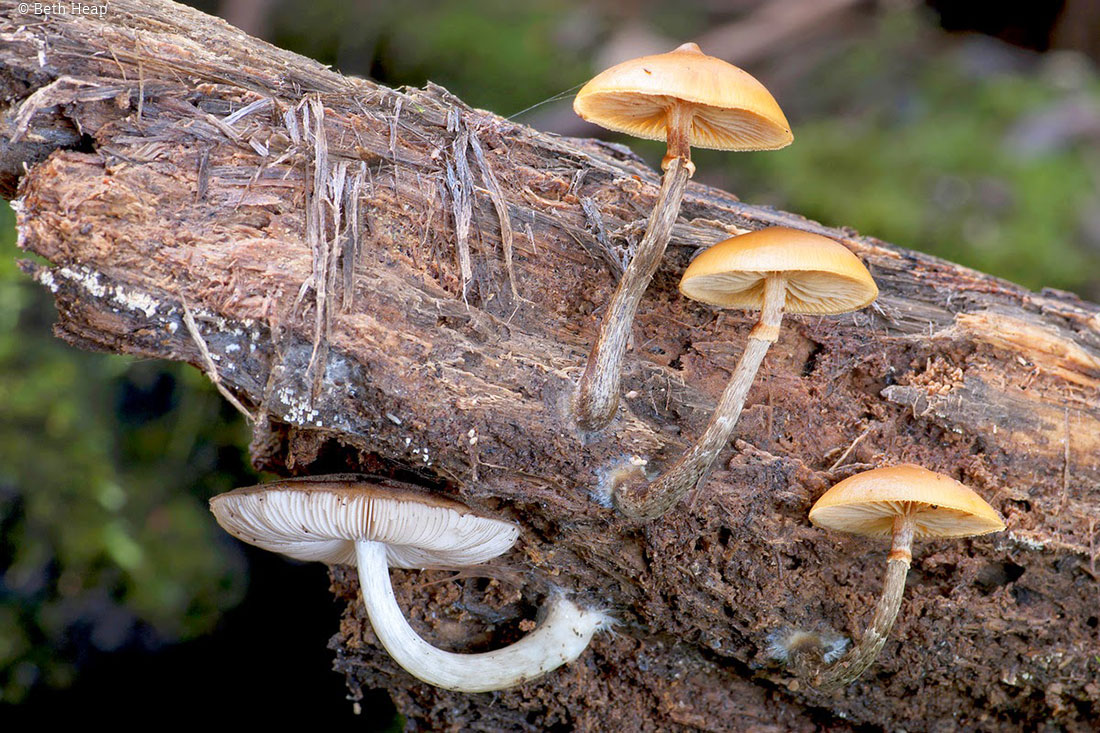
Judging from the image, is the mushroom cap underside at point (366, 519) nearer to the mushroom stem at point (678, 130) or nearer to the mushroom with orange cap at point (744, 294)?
the mushroom with orange cap at point (744, 294)

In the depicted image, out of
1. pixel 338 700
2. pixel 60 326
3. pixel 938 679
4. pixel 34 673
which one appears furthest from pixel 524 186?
pixel 34 673

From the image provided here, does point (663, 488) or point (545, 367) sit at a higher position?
point (545, 367)

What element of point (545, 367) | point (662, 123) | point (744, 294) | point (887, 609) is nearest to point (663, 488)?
point (545, 367)

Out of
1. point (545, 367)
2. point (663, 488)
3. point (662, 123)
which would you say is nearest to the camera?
point (663, 488)

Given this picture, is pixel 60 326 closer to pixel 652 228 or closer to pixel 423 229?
pixel 423 229

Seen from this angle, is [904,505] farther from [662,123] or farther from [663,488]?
[662,123]

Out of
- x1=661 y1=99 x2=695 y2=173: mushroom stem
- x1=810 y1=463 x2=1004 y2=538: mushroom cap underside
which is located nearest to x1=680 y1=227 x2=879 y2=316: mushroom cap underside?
x1=661 y1=99 x2=695 y2=173: mushroom stem

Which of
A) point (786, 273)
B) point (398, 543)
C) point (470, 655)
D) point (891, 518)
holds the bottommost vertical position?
point (470, 655)
